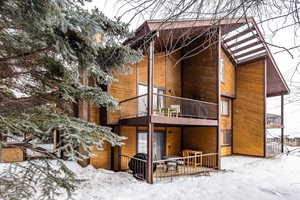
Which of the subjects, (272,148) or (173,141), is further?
(272,148)

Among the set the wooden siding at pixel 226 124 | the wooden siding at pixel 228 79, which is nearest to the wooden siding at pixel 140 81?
the wooden siding at pixel 228 79

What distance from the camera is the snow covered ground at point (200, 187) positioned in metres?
5.82

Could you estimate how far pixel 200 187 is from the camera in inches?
261

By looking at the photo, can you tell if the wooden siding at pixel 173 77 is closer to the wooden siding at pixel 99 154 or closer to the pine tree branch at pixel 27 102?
the wooden siding at pixel 99 154

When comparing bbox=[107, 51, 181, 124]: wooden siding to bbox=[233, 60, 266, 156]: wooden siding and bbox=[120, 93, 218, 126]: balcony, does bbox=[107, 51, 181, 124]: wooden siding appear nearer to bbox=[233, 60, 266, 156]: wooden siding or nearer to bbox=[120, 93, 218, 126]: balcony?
bbox=[120, 93, 218, 126]: balcony

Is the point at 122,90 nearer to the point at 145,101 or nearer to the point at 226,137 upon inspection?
the point at 145,101

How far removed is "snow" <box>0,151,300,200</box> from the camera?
582cm

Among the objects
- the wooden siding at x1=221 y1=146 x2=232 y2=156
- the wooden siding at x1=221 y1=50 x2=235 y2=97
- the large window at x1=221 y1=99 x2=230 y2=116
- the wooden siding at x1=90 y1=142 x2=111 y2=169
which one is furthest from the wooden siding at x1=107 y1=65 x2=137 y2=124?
the wooden siding at x1=221 y1=146 x2=232 y2=156

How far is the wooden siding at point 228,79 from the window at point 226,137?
244 cm

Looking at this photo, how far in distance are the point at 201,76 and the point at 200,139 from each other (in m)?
3.42

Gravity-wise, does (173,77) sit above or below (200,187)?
above

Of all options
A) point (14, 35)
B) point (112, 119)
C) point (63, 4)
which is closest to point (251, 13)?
point (63, 4)

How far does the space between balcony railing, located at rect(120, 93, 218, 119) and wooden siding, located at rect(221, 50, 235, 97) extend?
3.03 metres

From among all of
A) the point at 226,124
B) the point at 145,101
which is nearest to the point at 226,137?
the point at 226,124
